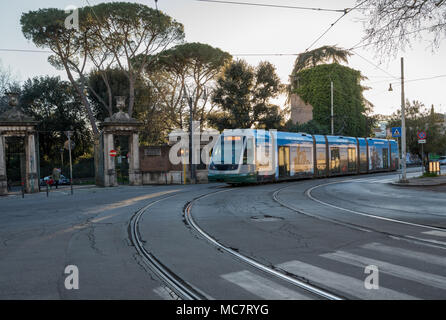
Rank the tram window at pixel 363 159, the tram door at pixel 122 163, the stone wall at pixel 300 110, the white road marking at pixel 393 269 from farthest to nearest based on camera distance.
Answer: the stone wall at pixel 300 110 < the tram door at pixel 122 163 < the tram window at pixel 363 159 < the white road marking at pixel 393 269

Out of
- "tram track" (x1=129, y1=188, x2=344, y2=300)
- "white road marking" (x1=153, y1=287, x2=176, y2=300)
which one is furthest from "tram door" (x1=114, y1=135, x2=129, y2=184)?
"white road marking" (x1=153, y1=287, x2=176, y2=300)

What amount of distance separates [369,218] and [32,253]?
759 cm

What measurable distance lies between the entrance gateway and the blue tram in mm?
10488

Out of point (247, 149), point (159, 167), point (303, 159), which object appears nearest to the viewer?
point (247, 149)

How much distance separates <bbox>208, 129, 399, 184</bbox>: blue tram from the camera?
19.4 metres

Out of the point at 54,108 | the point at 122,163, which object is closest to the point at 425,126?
the point at 122,163

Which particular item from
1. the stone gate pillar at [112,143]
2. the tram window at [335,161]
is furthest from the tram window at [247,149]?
the stone gate pillar at [112,143]

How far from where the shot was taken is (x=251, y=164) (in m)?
19.5

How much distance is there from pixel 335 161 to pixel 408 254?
2157 centimetres

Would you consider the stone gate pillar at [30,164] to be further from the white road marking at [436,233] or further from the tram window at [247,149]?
the white road marking at [436,233]

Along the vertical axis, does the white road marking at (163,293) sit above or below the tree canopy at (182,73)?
below

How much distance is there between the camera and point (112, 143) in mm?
25219

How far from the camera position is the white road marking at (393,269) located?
15.0 ft

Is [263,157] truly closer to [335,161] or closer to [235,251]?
[335,161]
